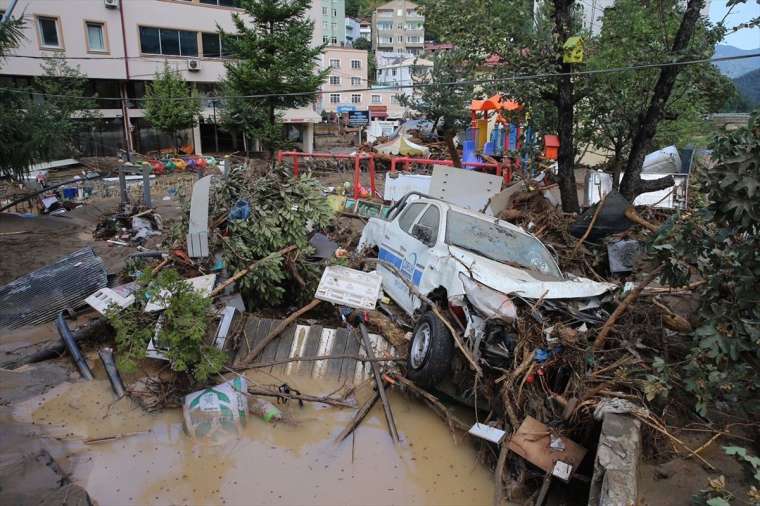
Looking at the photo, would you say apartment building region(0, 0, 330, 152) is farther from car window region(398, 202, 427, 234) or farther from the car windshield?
the car windshield

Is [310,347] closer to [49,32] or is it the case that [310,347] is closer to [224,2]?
[49,32]

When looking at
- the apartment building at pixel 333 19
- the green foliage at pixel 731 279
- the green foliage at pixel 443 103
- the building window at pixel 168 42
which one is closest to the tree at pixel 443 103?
the green foliage at pixel 443 103

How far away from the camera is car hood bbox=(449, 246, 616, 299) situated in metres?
5.40

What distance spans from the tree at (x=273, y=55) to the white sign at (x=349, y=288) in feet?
60.9

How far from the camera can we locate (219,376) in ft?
18.9

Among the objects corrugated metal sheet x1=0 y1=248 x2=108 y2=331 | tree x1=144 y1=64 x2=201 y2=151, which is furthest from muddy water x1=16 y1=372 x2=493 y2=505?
tree x1=144 y1=64 x2=201 y2=151

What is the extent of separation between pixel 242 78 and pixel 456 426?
22.2 meters

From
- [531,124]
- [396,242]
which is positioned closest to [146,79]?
[531,124]

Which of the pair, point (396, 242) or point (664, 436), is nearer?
point (664, 436)

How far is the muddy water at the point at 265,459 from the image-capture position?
4.52m

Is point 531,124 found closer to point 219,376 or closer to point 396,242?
point 396,242

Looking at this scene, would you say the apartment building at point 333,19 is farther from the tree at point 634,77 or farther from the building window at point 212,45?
the tree at point 634,77

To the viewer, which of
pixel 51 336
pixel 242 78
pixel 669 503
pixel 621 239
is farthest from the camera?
pixel 242 78

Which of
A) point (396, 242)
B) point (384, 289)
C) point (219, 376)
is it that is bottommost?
point (219, 376)
